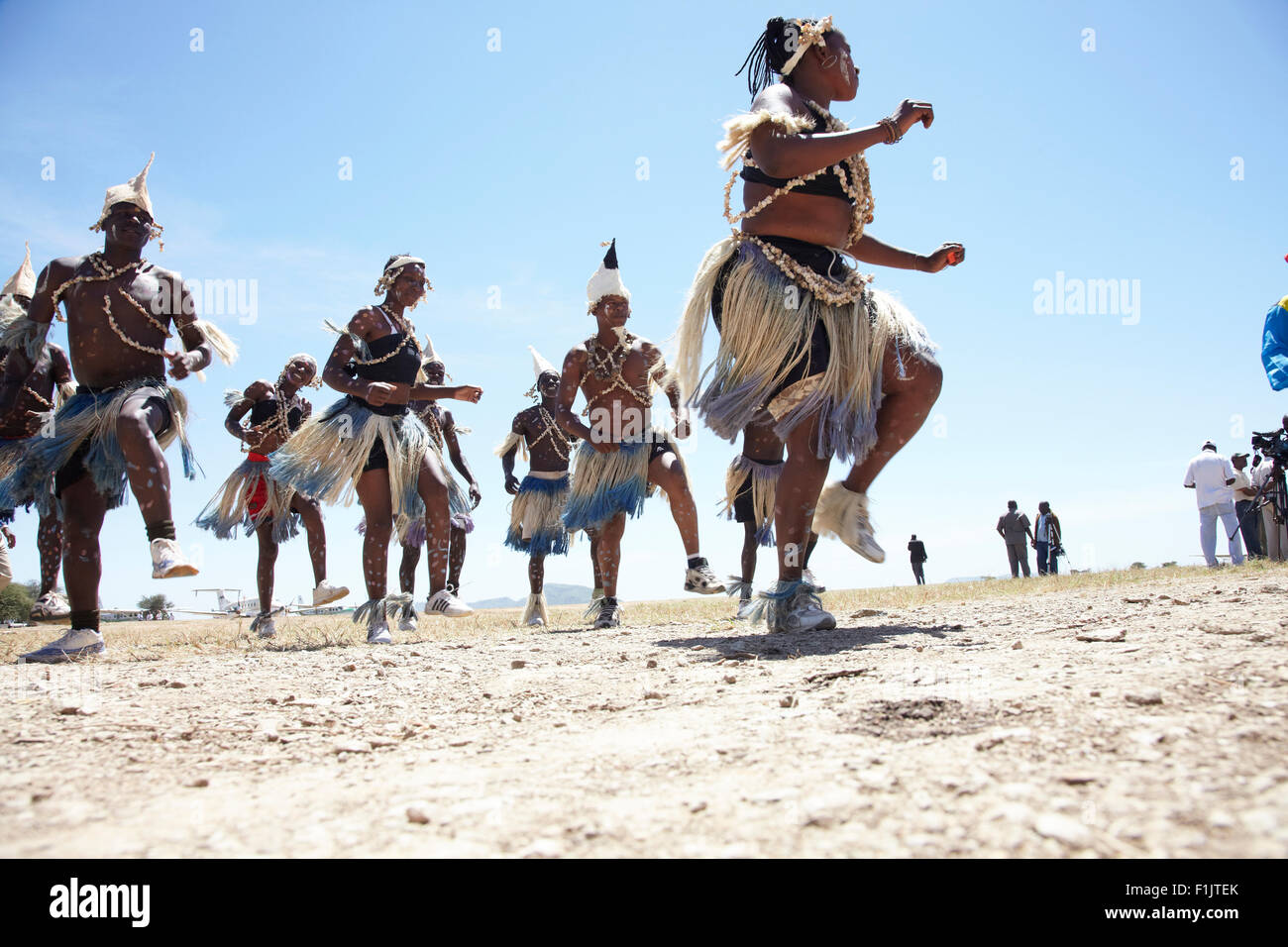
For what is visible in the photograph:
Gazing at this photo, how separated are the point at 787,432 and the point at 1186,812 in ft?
7.39

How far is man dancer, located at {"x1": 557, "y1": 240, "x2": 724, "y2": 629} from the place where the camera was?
553cm

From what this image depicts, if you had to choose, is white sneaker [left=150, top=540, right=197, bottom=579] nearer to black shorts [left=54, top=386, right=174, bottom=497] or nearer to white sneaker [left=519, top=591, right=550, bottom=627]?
black shorts [left=54, top=386, right=174, bottom=497]

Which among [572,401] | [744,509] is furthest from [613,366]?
[744,509]

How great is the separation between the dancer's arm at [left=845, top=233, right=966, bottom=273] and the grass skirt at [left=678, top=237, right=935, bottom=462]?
1.39 feet

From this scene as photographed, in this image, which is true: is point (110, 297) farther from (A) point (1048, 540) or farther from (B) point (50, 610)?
(A) point (1048, 540)

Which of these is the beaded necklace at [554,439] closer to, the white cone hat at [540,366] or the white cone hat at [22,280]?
the white cone hat at [540,366]

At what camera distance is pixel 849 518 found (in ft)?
11.7

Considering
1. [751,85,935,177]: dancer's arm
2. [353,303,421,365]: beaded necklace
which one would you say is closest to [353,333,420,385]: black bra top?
[353,303,421,365]: beaded necklace

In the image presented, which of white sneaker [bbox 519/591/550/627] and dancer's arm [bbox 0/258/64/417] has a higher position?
dancer's arm [bbox 0/258/64/417]

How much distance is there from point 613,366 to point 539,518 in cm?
202

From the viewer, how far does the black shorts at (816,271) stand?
3.18 m

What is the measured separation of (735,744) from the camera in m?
1.44
